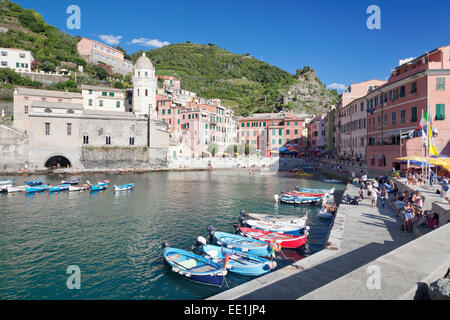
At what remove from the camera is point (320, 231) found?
65.0ft

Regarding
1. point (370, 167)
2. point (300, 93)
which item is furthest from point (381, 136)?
point (300, 93)

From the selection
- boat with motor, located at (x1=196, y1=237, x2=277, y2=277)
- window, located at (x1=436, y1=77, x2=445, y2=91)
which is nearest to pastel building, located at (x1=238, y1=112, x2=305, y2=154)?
window, located at (x1=436, y1=77, x2=445, y2=91)

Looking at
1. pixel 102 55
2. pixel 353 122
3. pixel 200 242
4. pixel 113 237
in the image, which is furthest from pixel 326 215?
pixel 102 55

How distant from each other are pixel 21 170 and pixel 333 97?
13548 cm

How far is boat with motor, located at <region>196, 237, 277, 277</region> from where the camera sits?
1267cm

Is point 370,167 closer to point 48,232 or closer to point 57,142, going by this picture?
point 48,232

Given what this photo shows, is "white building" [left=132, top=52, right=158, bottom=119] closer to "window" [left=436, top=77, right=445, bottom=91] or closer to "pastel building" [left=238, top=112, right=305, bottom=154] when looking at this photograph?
"pastel building" [left=238, top=112, right=305, bottom=154]

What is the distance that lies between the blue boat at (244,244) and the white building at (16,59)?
93.7m

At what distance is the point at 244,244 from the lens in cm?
1517

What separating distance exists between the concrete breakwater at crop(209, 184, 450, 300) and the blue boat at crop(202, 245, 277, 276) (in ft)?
8.82

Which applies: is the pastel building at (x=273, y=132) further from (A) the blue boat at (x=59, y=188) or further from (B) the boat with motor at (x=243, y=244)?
(B) the boat with motor at (x=243, y=244)

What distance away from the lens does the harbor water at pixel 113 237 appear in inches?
479

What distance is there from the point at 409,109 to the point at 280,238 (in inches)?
1125

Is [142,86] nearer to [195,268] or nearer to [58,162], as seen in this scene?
[58,162]
